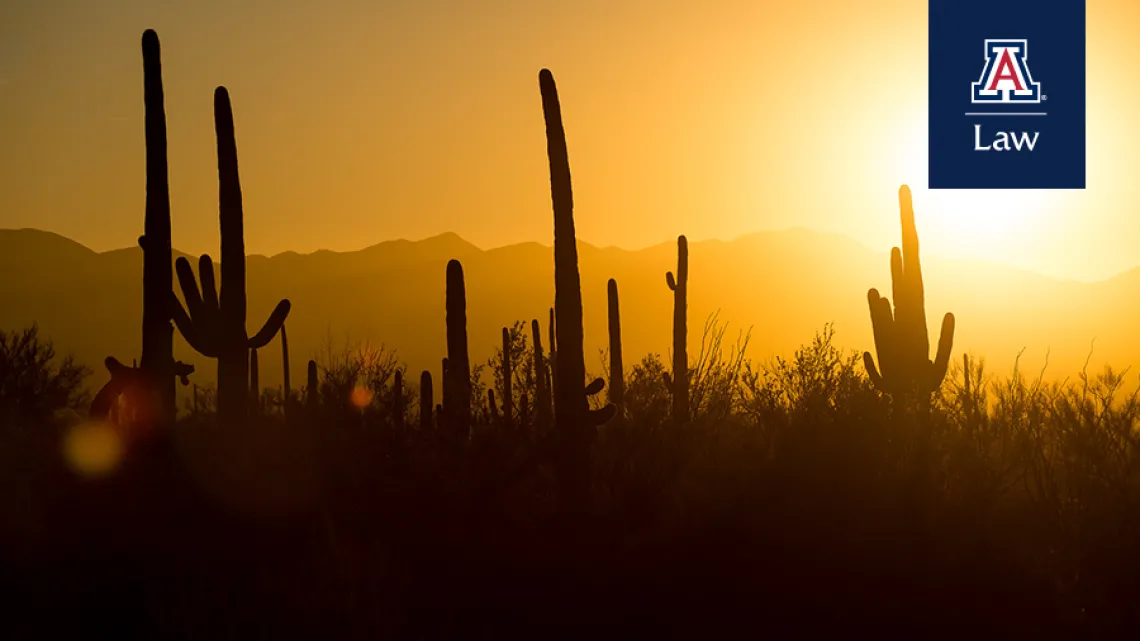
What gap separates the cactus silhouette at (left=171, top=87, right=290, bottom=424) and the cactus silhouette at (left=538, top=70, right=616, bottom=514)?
495 centimetres

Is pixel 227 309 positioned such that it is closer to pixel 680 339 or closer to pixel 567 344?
pixel 567 344

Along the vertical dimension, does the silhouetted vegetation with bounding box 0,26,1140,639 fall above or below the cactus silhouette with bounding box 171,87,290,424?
below

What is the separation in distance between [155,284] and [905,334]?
13.6 metres

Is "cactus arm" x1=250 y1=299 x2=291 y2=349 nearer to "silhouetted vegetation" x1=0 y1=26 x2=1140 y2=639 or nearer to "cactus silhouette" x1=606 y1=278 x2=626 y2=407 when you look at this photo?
"silhouetted vegetation" x1=0 y1=26 x2=1140 y2=639

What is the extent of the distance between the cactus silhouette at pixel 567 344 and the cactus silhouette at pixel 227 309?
4.95 m

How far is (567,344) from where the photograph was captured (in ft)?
55.5

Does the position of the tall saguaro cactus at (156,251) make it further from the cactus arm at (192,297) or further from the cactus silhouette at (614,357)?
the cactus silhouette at (614,357)

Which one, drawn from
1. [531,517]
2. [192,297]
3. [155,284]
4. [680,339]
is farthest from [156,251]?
[680,339]

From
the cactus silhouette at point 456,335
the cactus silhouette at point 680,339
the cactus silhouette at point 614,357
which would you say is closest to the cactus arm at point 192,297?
the cactus silhouette at point 456,335

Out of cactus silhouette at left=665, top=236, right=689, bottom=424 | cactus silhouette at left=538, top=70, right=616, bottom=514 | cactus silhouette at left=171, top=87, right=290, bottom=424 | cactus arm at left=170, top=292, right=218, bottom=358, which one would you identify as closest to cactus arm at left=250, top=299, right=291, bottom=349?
cactus silhouette at left=171, top=87, right=290, bottom=424

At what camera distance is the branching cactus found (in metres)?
23.7

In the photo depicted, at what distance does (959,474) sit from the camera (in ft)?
52.7

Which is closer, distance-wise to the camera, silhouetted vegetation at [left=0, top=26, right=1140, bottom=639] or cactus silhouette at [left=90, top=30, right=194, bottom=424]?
silhouetted vegetation at [left=0, top=26, right=1140, bottom=639]

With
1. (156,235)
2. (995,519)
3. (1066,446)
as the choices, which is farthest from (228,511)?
(1066,446)
